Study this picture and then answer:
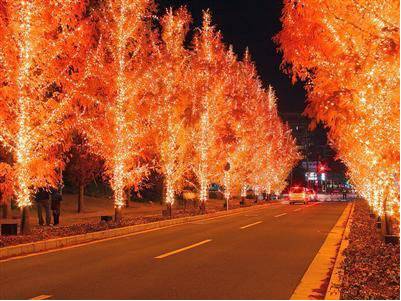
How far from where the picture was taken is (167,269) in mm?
9484

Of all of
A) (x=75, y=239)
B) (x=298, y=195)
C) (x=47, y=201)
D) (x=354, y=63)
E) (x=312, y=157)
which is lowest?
(x=75, y=239)

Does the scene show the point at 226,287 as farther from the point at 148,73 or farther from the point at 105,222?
the point at 148,73

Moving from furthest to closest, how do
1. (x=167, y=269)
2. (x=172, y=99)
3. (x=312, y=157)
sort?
(x=312, y=157)
(x=172, y=99)
(x=167, y=269)

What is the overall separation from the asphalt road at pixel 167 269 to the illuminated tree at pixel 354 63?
109 inches

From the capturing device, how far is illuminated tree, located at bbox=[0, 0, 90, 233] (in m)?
13.4

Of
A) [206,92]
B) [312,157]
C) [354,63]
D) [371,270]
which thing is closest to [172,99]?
[206,92]

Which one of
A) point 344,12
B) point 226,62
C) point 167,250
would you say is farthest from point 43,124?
point 226,62

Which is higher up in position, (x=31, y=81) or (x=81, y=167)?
(x=31, y=81)

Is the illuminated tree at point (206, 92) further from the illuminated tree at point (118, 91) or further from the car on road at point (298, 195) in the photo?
the car on road at point (298, 195)

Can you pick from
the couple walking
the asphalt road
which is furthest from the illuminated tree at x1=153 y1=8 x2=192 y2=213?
the asphalt road

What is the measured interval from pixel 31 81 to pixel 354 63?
31.4 ft

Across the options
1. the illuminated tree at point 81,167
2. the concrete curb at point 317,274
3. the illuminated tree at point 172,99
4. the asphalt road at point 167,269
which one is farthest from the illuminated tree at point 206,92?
the concrete curb at point 317,274

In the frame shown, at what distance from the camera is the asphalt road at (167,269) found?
298 inches

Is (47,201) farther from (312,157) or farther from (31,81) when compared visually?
(312,157)
